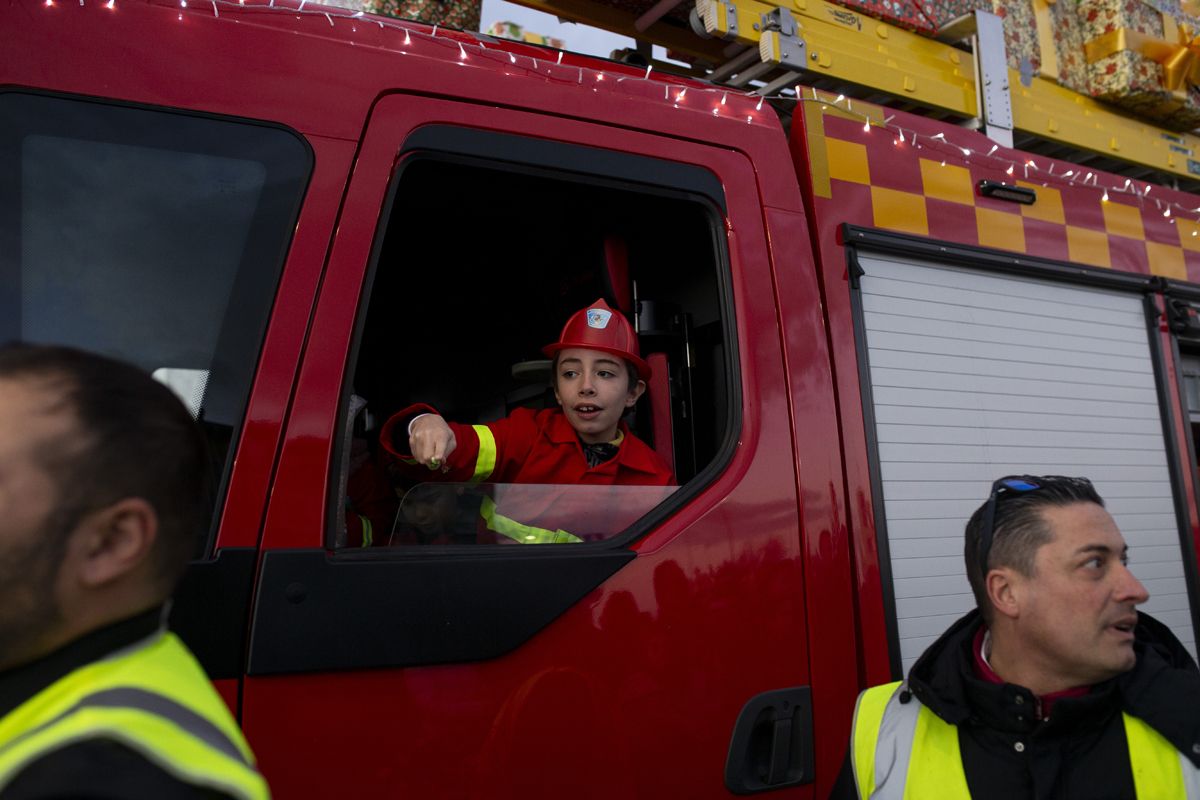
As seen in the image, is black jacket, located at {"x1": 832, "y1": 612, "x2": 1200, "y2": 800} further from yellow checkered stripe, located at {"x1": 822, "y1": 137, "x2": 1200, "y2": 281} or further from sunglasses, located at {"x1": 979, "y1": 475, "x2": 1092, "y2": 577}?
yellow checkered stripe, located at {"x1": 822, "y1": 137, "x2": 1200, "y2": 281}

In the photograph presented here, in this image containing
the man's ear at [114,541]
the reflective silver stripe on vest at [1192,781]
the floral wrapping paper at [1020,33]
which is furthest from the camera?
the floral wrapping paper at [1020,33]

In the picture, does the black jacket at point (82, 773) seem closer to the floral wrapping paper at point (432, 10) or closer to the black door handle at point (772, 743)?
the black door handle at point (772, 743)

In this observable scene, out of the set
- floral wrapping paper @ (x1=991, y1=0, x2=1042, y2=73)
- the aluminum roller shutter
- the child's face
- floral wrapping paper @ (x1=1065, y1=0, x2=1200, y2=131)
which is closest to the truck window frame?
the child's face

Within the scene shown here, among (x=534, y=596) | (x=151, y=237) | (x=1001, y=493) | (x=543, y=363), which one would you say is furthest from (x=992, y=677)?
(x=151, y=237)

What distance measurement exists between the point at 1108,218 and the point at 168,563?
267 cm

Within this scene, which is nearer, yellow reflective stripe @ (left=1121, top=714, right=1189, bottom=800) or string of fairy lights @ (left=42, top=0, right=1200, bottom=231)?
yellow reflective stripe @ (left=1121, top=714, right=1189, bottom=800)

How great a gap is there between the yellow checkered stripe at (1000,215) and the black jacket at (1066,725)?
1.13 metres

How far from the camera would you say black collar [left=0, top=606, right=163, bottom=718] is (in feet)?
2.36

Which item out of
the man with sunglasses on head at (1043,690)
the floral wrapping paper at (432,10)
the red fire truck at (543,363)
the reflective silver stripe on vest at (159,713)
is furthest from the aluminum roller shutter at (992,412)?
the reflective silver stripe on vest at (159,713)

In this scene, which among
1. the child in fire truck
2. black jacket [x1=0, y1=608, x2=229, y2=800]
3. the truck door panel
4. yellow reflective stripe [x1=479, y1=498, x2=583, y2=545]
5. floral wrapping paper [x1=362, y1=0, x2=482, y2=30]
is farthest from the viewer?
floral wrapping paper [x1=362, y1=0, x2=482, y2=30]

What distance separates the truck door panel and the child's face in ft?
0.81

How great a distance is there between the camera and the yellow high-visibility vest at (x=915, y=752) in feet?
4.36

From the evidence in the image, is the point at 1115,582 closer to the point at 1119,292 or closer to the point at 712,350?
the point at 712,350

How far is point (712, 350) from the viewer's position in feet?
7.39
